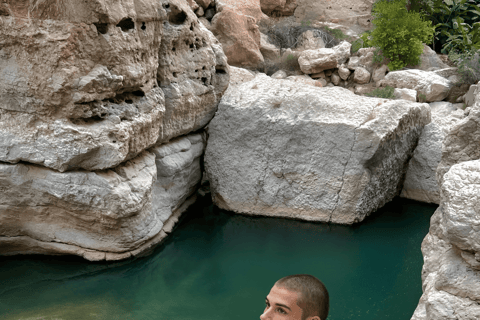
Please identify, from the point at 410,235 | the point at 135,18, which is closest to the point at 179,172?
the point at 135,18

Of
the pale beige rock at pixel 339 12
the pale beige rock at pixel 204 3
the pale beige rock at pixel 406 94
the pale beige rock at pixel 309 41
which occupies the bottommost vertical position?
the pale beige rock at pixel 406 94

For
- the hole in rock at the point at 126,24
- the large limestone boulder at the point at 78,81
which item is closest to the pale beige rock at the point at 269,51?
the large limestone boulder at the point at 78,81

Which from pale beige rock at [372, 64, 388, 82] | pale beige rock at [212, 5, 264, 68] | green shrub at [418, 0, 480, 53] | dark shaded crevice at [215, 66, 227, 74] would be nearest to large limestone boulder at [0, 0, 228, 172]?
dark shaded crevice at [215, 66, 227, 74]

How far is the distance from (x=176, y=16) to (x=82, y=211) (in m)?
2.39

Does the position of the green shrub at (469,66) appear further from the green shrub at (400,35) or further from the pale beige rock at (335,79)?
the pale beige rock at (335,79)

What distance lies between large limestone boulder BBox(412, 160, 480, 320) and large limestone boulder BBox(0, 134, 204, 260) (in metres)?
2.76

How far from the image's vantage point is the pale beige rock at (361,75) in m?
8.59

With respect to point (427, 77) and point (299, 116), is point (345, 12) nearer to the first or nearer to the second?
point (427, 77)

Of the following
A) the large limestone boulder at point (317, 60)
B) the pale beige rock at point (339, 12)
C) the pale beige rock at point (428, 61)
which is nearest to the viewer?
the large limestone boulder at point (317, 60)

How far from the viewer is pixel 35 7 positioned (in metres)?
3.49

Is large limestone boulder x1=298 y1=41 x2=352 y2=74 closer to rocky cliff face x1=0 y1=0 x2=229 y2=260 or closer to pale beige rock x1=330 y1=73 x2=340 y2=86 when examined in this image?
pale beige rock x1=330 y1=73 x2=340 y2=86

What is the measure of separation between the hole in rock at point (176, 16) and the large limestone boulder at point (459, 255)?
3.51 meters

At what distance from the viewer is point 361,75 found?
8.60m

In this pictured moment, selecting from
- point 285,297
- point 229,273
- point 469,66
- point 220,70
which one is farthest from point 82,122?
point 469,66
